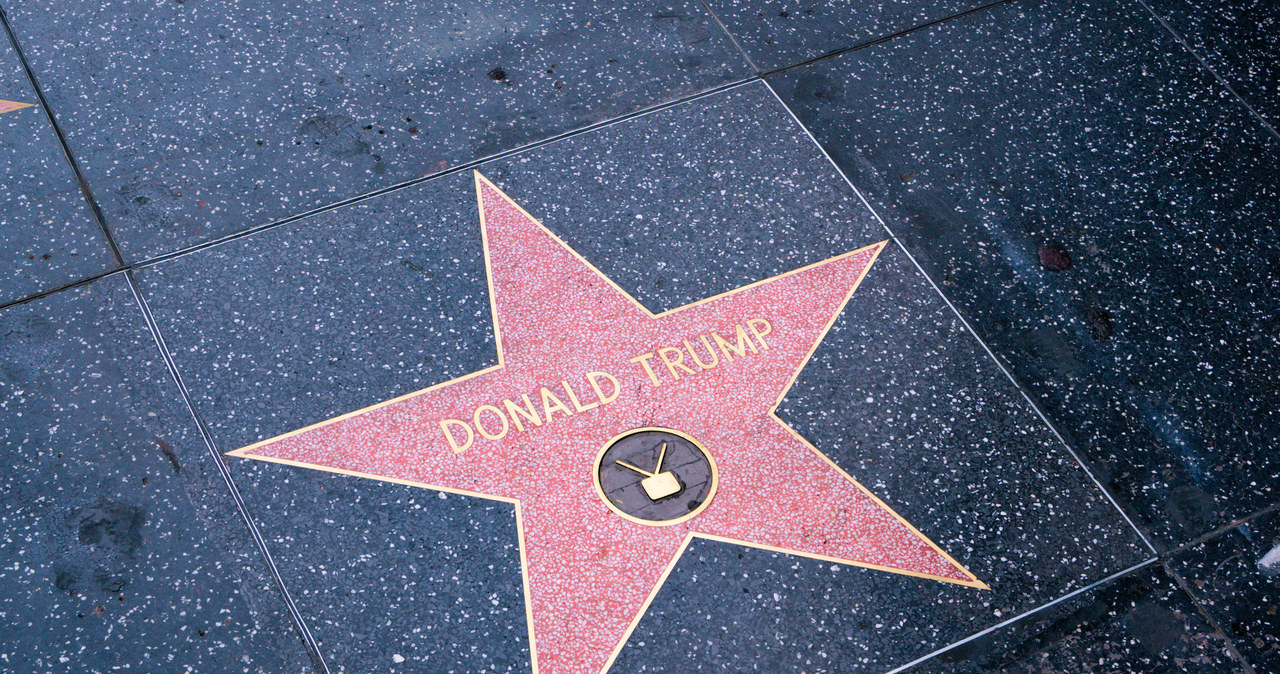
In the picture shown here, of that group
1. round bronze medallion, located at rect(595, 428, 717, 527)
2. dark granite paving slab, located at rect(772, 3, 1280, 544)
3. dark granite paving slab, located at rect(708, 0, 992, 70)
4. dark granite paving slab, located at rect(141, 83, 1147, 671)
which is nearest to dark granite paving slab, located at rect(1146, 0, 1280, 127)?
dark granite paving slab, located at rect(772, 3, 1280, 544)

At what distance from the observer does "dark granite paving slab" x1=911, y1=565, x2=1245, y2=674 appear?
10.3ft

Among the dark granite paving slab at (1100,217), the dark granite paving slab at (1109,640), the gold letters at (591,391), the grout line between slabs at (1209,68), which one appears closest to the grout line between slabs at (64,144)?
the gold letters at (591,391)

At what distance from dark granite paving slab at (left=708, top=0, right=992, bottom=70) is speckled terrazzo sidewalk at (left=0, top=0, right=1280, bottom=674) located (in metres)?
0.02

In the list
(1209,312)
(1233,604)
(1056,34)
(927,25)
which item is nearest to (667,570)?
(1233,604)

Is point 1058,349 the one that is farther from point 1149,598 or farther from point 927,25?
point 927,25

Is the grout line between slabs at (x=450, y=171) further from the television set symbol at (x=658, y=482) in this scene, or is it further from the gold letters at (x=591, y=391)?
the television set symbol at (x=658, y=482)

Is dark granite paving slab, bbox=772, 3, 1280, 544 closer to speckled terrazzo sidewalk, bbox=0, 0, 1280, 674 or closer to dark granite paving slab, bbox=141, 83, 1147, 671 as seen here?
speckled terrazzo sidewalk, bbox=0, 0, 1280, 674

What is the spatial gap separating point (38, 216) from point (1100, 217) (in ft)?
14.9

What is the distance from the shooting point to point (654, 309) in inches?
149

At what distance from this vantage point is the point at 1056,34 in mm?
4801

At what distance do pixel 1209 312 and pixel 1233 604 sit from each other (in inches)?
49.9

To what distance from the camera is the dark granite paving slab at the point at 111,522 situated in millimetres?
3027

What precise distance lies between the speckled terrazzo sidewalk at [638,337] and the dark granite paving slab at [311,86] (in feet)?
0.06

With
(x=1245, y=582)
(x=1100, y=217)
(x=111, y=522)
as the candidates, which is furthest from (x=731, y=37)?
(x=111, y=522)
